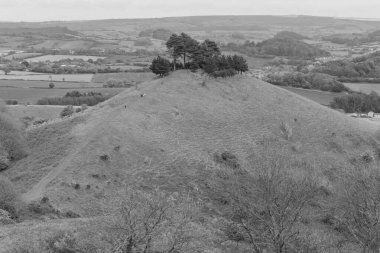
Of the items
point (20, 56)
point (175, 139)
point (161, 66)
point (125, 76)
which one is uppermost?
point (161, 66)

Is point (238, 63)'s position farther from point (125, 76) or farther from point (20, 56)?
point (20, 56)

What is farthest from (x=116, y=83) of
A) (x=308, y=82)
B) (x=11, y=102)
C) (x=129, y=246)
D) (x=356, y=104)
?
(x=129, y=246)

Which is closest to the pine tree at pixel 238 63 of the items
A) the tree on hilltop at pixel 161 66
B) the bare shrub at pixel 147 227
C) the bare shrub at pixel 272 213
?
the tree on hilltop at pixel 161 66

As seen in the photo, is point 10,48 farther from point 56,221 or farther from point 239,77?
point 56,221

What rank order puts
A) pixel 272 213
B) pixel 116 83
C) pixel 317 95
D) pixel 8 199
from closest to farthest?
pixel 272 213, pixel 8 199, pixel 317 95, pixel 116 83

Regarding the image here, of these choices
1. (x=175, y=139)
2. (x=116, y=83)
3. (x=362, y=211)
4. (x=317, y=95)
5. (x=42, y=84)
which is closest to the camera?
(x=362, y=211)

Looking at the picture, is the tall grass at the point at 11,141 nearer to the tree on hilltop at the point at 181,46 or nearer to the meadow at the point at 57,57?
the tree on hilltop at the point at 181,46

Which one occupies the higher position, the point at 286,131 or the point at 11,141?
the point at 11,141
